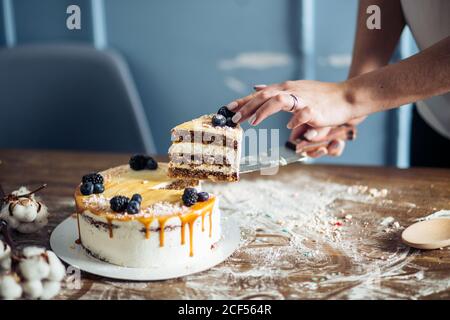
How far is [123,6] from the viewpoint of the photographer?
329 cm

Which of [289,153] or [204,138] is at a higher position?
[204,138]

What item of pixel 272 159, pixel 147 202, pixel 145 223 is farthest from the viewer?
pixel 272 159

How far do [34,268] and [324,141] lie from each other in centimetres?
130

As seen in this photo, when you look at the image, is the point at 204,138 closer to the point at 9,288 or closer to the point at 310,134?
the point at 310,134

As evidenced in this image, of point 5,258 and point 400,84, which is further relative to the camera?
point 400,84

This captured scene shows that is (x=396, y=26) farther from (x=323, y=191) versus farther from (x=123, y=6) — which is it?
(x=123, y=6)

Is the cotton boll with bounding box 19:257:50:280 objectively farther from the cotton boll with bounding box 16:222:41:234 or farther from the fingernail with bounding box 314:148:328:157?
the fingernail with bounding box 314:148:328:157

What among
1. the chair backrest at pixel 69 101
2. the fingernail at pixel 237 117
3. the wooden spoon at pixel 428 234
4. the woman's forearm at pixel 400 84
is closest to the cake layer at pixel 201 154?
the fingernail at pixel 237 117

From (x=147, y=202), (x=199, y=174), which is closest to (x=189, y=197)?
(x=147, y=202)

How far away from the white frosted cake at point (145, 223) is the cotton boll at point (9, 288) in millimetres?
312

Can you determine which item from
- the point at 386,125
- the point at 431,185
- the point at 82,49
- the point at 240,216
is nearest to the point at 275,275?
the point at 240,216

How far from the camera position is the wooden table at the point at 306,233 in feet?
4.94

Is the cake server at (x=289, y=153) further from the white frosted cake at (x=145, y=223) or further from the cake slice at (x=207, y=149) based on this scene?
the white frosted cake at (x=145, y=223)

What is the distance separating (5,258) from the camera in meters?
1.44
